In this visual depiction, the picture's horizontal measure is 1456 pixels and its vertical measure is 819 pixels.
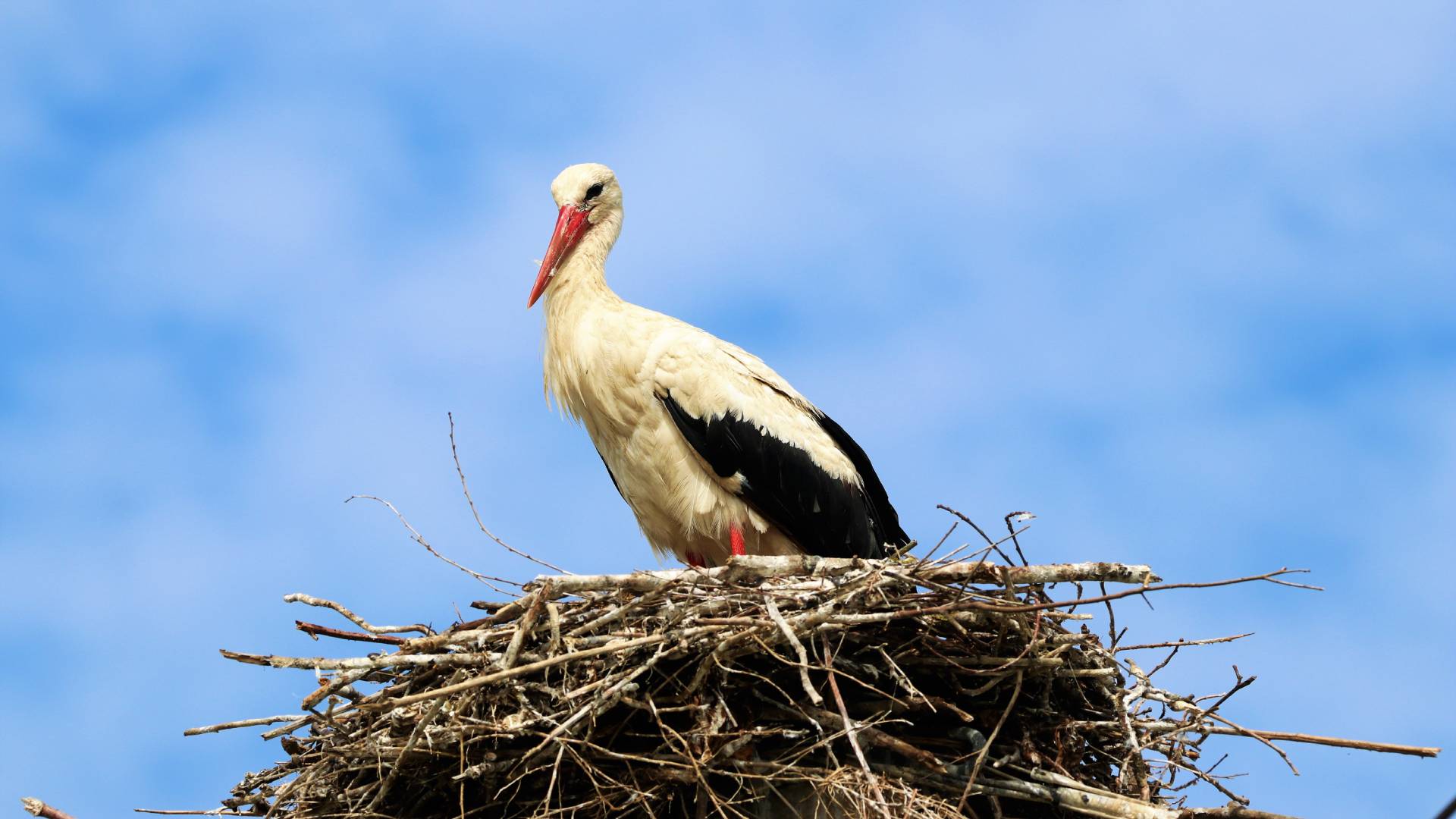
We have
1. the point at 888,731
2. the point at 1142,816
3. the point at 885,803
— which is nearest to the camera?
the point at 885,803

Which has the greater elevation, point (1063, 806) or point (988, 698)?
point (988, 698)

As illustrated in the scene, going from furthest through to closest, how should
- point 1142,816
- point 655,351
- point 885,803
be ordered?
point 655,351 < point 1142,816 < point 885,803

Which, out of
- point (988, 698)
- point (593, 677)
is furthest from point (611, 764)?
point (988, 698)

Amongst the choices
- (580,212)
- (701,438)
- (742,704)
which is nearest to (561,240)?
(580,212)

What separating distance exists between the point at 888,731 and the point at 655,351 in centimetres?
213

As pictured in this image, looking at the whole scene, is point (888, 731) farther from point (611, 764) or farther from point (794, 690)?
point (611, 764)

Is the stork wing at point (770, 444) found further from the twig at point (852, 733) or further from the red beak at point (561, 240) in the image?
the twig at point (852, 733)

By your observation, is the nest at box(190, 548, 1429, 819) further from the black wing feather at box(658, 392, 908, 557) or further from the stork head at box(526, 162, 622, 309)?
the stork head at box(526, 162, 622, 309)

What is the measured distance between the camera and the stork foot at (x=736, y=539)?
6.46 m

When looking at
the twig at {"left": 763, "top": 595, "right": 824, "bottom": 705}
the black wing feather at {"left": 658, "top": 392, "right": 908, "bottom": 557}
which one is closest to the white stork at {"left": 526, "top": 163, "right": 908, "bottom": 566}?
the black wing feather at {"left": 658, "top": 392, "right": 908, "bottom": 557}

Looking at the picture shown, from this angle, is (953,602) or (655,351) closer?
(953,602)

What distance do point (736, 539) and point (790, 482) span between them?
34 centimetres

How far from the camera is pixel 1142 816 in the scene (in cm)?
475

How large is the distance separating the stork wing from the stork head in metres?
0.82
